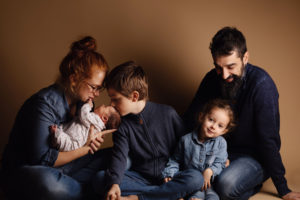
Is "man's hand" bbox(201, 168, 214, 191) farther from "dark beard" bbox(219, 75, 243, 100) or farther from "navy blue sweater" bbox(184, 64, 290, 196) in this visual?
"dark beard" bbox(219, 75, 243, 100)

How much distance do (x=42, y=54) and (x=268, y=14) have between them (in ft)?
5.28

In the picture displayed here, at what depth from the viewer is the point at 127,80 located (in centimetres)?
180

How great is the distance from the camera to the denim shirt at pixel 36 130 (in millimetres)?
1753

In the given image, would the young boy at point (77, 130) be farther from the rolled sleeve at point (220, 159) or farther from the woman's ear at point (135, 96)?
the rolled sleeve at point (220, 159)

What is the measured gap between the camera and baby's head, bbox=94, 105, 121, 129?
6.45 ft

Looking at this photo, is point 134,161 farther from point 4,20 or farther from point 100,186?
point 4,20

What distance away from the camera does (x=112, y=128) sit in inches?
79.0

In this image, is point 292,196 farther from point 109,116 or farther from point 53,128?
point 53,128

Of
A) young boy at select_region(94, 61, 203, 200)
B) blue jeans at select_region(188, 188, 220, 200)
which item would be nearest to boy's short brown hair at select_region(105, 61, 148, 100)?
young boy at select_region(94, 61, 203, 200)

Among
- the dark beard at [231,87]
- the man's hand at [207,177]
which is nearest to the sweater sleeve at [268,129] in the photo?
the dark beard at [231,87]

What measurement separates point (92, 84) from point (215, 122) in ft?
2.25

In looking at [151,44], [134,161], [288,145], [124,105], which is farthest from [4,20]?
[288,145]

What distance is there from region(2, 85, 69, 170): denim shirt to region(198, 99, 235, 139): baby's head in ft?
2.53

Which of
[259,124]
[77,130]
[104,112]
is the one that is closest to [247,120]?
[259,124]
